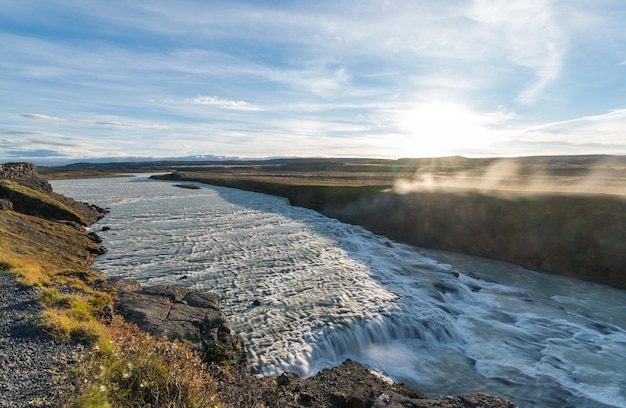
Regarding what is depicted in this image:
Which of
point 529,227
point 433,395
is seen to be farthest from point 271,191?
point 433,395

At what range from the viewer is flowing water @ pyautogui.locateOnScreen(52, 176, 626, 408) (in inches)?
604

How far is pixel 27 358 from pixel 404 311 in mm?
17816

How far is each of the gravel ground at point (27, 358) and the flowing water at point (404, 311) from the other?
7.32 m

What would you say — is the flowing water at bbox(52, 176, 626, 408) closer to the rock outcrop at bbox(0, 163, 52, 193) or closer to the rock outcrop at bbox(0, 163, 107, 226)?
the rock outcrop at bbox(0, 163, 107, 226)

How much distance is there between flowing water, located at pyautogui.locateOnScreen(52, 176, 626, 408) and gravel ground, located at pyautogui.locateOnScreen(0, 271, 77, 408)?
7.32m

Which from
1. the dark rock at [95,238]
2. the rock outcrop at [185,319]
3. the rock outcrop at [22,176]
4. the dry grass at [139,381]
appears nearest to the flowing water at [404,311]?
the dark rock at [95,238]

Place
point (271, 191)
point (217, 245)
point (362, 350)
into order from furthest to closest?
point (271, 191)
point (217, 245)
point (362, 350)

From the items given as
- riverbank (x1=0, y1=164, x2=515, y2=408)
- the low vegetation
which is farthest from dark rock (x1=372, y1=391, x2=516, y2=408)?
the low vegetation

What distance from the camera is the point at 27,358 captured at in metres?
8.95

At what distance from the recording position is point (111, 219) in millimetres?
46656

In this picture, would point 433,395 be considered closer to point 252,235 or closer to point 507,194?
point 252,235

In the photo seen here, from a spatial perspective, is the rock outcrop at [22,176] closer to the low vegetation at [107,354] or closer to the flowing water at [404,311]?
the flowing water at [404,311]

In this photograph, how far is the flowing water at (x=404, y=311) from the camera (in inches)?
604

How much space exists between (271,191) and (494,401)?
2817 inches
